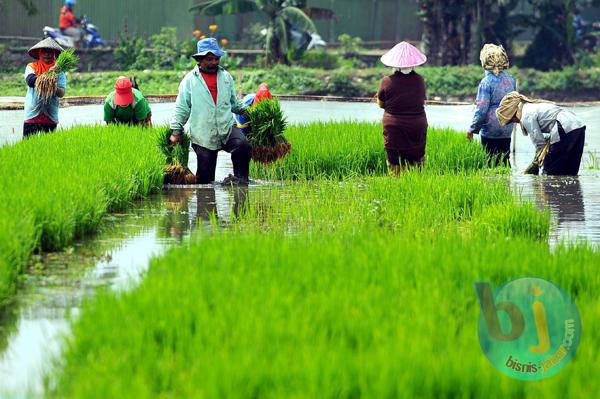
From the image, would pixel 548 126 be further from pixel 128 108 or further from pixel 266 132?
pixel 128 108

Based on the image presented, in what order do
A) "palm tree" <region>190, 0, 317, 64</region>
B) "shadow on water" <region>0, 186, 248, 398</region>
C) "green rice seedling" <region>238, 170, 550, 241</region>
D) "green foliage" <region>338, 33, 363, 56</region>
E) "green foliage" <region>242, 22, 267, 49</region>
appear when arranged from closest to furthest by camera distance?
"shadow on water" <region>0, 186, 248, 398</region>
"green rice seedling" <region>238, 170, 550, 241</region>
"palm tree" <region>190, 0, 317, 64</region>
"green foliage" <region>242, 22, 267, 49</region>
"green foliage" <region>338, 33, 363, 56</region>

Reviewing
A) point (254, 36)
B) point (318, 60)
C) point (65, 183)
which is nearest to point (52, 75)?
point (65, 183)

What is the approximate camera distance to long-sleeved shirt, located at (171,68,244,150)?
38.2ft

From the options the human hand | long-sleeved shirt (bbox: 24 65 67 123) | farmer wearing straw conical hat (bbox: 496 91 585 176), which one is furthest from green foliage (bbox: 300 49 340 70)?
the human hand

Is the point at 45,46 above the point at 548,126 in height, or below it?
above

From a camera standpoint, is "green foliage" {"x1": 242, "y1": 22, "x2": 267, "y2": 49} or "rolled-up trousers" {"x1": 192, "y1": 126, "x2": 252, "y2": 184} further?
"green foliage" {"x1": 242, "y1": 22, "x2": 267, "y2": 49}

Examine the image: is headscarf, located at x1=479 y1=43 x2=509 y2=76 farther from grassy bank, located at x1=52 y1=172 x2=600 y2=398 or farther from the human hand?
grassy bank, located at x1=52 y1=172 x2=600 y2=398

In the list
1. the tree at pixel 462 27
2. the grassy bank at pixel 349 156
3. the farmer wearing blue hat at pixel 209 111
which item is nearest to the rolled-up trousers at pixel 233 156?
the farmer wearing blue hat at pixel 209 111

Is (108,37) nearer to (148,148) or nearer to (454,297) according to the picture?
(148,148)

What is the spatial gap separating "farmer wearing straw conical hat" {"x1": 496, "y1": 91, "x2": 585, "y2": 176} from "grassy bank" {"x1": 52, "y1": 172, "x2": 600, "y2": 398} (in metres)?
3.71

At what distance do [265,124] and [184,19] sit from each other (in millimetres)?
23551

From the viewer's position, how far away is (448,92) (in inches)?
1240

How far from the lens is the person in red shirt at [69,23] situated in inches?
1267

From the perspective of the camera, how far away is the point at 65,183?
9039mm
